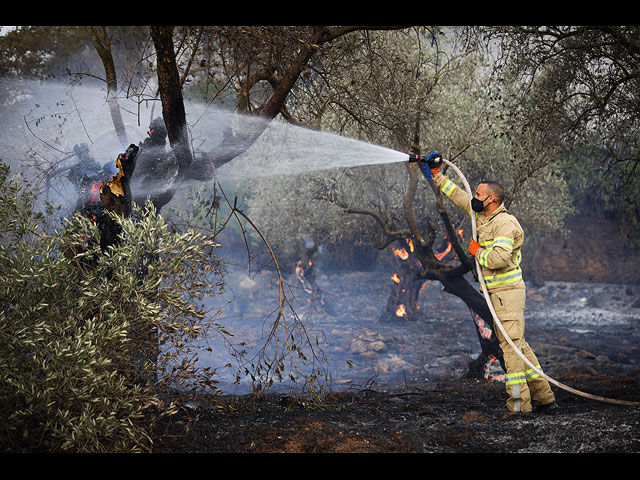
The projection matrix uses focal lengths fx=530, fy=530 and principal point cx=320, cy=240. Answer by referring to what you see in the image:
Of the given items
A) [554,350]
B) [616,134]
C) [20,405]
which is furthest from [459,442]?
[554,350]

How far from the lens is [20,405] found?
3697mm

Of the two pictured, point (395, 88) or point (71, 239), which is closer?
point (71, 239)

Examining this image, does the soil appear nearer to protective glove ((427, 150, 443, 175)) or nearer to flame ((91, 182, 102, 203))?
flame ((91, 182, 102, 203))

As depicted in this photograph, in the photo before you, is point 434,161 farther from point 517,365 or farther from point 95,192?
point 95,192

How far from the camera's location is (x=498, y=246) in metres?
5.18

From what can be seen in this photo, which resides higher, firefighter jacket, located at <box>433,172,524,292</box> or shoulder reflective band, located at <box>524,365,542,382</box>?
firefighter jacket, located at <box>433,172,524,292</box>

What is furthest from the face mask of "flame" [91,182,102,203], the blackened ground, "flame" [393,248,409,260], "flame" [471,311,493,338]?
"flame" [393,248,409,260]

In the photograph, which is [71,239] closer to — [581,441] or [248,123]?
[248,123]

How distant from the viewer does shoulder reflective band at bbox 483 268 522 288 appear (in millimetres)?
5293

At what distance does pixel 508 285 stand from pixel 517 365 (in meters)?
0.79

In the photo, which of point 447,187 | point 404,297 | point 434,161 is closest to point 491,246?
point 447,187

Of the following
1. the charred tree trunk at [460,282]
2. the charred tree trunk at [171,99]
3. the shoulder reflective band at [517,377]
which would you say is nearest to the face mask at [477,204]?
the shoulder reflective band at [517,377]

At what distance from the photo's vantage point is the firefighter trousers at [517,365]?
5262 millimetres

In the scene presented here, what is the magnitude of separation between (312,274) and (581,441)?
15.1 m
